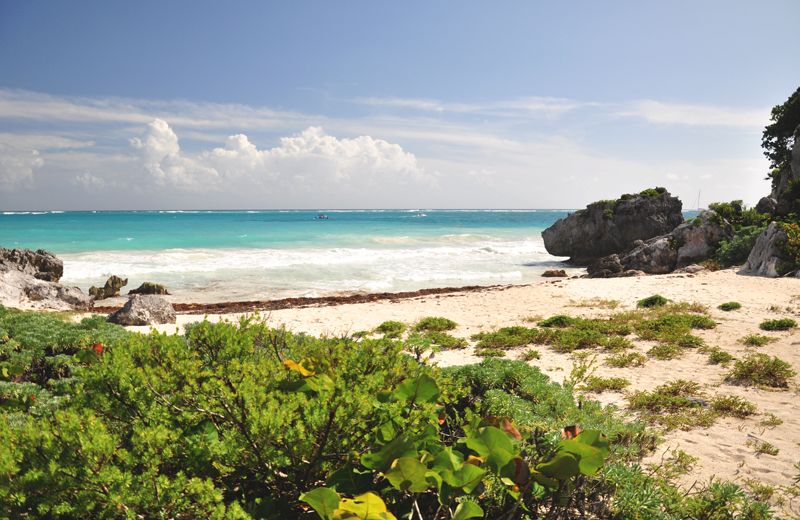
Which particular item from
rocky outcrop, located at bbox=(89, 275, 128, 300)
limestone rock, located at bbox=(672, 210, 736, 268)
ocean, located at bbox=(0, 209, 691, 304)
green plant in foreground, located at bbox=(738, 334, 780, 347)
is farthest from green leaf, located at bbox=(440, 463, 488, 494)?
limestone rock, located at bbox=(672, 210, 736, 268)

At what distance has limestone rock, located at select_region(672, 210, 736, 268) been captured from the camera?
20.1 meters

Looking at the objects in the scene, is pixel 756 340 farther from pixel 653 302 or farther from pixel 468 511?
pixel 468 511

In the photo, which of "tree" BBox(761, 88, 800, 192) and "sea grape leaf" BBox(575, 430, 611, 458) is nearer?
"sea grape leaf" BBox(575, 430, 611, 458)

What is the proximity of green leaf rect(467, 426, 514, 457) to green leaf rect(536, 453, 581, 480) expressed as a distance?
0.58 feet

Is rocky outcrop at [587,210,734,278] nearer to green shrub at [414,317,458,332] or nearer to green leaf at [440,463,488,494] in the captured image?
green shrub at [414,317,458,332]

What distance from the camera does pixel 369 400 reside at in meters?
1.77

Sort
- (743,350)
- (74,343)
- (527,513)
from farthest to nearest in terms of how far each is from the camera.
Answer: (743,350), (74,343), (527,513)

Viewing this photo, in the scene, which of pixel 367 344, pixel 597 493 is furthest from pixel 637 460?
pixel 367 344

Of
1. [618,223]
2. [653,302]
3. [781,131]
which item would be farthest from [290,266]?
[781,131]

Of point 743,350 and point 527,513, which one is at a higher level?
point 527,513

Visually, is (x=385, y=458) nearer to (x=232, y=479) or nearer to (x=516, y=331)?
(x=232, y=479)

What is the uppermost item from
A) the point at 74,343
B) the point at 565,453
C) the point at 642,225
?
the point at 642,225

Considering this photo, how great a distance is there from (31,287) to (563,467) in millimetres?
17195

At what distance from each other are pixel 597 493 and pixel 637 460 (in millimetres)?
1633
